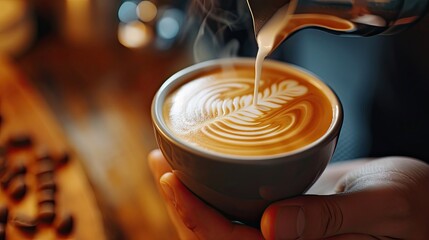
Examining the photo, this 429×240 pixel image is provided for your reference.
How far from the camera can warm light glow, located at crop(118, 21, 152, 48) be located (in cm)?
142

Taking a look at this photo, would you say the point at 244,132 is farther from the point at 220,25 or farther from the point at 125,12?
the point at 125,12

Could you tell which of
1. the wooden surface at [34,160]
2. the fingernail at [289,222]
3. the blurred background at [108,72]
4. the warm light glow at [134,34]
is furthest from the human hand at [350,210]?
the warm light glow at [134,34]

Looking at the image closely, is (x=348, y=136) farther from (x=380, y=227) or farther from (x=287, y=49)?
(x=380, y=227)

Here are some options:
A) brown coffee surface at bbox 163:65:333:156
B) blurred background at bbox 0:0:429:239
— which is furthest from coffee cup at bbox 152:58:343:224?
blurred background at bbox 0:0:429:239

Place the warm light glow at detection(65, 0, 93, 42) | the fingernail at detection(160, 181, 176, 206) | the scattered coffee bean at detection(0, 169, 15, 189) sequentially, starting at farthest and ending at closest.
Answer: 1. the warm light glow at detection(65, 0, 93, 42)
2. the scattered coffee bean at detection(0, 169, 15, 189)
3. the fingernail at detection(160, 181, 176, 206)

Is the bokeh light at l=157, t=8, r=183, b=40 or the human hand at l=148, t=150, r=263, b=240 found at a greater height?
the bokeh light at l=157, t=8, r=183, b=40

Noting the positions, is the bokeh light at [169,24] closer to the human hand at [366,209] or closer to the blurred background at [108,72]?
the blurred background at [108,72]

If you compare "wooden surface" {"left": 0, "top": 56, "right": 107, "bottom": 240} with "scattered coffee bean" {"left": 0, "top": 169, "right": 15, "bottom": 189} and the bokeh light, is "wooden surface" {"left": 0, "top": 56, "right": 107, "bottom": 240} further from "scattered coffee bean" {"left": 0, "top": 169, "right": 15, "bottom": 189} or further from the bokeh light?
the bokeh light

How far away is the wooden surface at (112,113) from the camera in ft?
3.43

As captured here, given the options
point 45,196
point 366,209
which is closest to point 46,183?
point 45,196

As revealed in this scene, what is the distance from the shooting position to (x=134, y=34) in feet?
→ 4.73

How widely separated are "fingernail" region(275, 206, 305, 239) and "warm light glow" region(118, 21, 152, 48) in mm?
858

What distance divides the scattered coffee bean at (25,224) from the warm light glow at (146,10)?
0.71 meters

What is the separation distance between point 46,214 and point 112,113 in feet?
1.38
